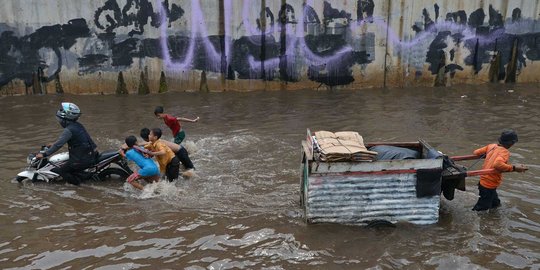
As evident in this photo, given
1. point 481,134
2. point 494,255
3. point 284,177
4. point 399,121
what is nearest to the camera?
point 494,255

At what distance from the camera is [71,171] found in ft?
25.0

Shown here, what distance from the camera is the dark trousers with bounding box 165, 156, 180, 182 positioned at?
25.2 feet

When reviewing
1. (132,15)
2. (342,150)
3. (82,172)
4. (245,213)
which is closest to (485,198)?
(342,150)

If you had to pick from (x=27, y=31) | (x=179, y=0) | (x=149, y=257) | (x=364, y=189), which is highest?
(x=179, y=0)

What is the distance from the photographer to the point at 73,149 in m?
7.53

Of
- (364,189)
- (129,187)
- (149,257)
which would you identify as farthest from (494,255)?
(129,187)

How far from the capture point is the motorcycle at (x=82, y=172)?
298 inches

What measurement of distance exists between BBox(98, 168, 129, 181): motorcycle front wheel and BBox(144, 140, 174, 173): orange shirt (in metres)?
0.71

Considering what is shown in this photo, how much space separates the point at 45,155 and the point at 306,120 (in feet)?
21.2

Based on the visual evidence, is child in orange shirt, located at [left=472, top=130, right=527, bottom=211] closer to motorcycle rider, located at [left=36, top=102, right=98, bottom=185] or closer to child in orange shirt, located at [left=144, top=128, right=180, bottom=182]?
child in orange shirt, located at [left=144, top=128, right=180, bottom=182]

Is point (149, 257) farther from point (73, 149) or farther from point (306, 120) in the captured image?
point (306, 120)

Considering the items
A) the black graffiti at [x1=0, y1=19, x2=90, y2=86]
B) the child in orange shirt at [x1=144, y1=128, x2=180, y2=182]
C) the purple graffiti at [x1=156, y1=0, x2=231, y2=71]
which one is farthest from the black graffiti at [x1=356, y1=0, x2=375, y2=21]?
the child in orange shirt at [x1=144, y1=128, x2=180, y2=182]

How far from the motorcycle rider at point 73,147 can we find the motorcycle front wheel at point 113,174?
274mm

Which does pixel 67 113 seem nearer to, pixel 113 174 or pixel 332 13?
pixel 113 174
